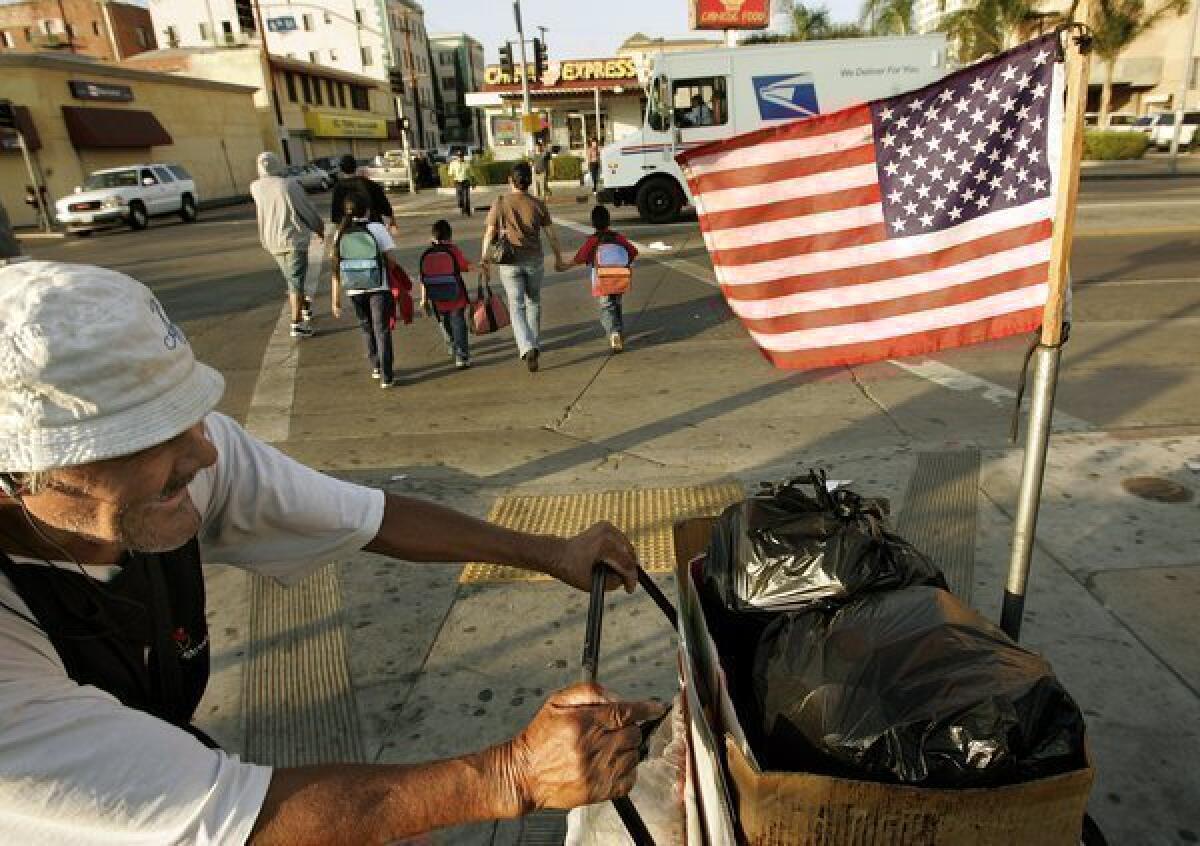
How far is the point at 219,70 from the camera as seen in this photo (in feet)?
156

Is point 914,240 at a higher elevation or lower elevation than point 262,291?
higher

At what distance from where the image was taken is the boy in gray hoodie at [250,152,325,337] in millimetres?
9086

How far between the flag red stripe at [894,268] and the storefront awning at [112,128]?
A: 35697mm

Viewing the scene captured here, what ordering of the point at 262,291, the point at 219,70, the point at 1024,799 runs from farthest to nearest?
the point at 219,70 → the point at 262,291 → the point at 1024,799

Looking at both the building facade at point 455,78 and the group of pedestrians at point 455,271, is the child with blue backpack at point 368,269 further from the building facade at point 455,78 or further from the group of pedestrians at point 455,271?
the building facade at point 455,78

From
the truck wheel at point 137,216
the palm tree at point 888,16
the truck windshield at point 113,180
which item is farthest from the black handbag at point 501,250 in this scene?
the palm tree at point 888,16

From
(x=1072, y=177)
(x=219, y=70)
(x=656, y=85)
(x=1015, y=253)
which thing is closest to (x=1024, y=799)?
(x=1072, y=177)

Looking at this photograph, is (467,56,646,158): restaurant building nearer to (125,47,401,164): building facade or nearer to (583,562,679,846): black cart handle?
(125,47,401,164): building facade

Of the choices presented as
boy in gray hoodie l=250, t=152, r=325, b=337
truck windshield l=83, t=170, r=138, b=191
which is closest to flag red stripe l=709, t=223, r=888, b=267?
boy in gray hoodie l=250, t=152, r=325, b=337

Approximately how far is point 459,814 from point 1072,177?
2.08 metres

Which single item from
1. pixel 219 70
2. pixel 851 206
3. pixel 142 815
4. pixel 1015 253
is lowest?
pixel 142 815

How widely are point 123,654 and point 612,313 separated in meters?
6.69

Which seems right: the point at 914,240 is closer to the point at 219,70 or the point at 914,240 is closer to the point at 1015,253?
the point at 1015,253

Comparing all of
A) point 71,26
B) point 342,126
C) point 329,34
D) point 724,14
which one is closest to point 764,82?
point 724,14
